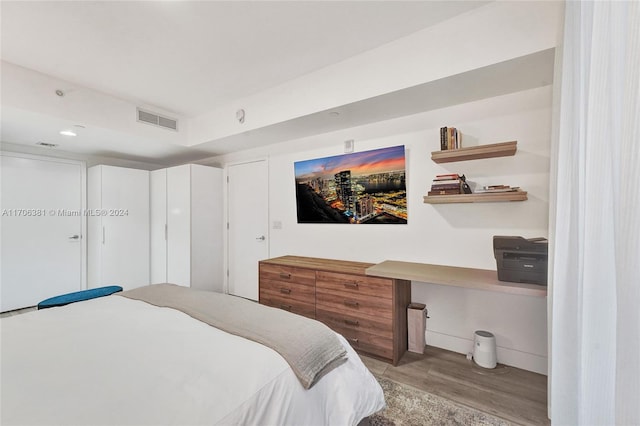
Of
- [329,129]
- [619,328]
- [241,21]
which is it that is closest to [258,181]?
[329,129]

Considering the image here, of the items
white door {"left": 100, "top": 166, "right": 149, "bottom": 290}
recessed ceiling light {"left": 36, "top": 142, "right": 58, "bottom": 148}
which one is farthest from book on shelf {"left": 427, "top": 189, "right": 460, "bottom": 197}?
recessed ceiling light {"left": 36, "top": 142, "right": 58, "bottom": 148}

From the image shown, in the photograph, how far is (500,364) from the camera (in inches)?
88.7

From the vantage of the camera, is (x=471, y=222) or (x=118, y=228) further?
(x=118, y=228)

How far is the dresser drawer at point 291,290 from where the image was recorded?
8.75 feet

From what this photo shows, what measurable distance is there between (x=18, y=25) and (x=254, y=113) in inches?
70.3

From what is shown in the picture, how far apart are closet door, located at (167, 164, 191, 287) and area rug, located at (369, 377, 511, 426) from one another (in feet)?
10.1

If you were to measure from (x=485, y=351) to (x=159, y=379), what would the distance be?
2350mm

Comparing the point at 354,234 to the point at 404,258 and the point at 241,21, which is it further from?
the point at 241,21

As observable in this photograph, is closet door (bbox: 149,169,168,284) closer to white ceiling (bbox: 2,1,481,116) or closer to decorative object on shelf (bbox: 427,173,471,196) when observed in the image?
white ceiling (bbox: 2,1,481,116)

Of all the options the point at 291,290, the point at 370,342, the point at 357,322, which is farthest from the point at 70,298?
the point at 370,342

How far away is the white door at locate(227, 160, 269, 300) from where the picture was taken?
381 centimetres

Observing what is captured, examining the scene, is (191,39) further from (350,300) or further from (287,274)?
(350,300)

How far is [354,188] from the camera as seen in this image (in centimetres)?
298

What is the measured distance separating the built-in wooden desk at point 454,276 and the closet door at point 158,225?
343cm
